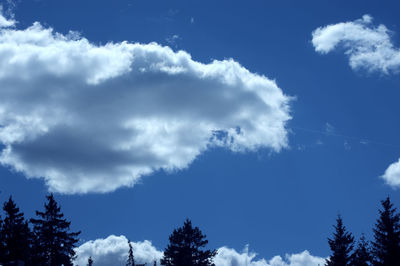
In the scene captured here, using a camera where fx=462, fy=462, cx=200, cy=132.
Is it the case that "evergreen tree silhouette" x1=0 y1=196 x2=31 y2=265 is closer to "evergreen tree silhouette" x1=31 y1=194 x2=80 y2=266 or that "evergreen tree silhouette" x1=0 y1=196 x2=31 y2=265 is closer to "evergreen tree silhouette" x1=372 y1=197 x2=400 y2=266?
"evergreen tree silhouette" x1=31 y1=194 x2=80 y2=266

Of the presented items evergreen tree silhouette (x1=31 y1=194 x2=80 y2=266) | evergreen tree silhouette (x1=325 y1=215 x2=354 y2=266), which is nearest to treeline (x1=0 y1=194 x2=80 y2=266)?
evergreen tree silhouette (x1=31 y1=194 x2=80 y2=266)

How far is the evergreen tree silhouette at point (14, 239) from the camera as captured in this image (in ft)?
133

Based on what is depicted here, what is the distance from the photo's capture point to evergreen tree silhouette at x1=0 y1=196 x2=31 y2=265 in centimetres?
4041

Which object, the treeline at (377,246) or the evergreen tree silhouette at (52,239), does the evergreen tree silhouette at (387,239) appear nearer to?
the treeline at (377,246)

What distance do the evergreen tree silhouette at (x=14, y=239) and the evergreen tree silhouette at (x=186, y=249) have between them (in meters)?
17.0

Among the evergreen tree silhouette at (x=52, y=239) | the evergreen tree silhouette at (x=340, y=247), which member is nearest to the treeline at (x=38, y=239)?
the evergreen tree silhouette at (x=52, y=239)

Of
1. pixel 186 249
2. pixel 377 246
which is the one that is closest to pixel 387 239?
pixel 377 246

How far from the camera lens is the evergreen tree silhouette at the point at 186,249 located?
5328 centimetres

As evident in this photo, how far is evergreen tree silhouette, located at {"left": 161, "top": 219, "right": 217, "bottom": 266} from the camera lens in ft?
175

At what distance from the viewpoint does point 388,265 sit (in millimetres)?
37875

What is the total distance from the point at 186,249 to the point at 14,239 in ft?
66.2

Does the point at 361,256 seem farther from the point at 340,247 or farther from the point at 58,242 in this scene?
the point at 58,242

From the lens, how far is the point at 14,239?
135ft

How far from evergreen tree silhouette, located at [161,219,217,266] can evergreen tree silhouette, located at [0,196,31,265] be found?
17012 mm
